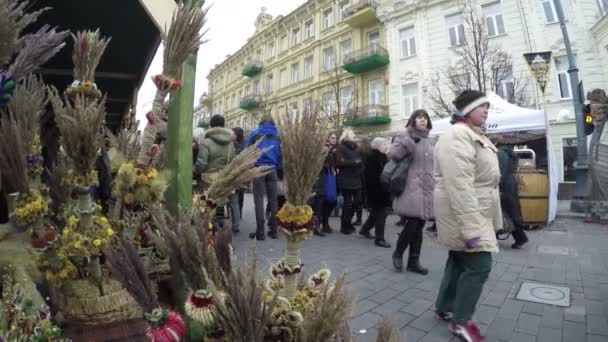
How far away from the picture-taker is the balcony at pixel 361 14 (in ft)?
62.0

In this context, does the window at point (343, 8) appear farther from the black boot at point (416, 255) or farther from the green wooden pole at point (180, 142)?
the green wooden pole at point (180, 142)

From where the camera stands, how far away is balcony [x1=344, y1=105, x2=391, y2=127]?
17656 millimetres

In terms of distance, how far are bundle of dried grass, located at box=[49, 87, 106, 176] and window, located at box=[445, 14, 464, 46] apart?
17726 millimetres

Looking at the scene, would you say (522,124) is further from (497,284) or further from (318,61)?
(318,61)

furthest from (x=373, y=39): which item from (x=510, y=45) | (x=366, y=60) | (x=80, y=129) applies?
(x=80, y=129)

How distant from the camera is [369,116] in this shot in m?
18.4

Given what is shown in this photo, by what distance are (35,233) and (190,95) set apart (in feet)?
2.21

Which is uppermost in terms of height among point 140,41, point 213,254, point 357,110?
point 357,110

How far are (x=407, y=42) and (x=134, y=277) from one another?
19546 millimetres

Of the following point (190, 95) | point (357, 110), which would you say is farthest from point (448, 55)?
point (190, 95)

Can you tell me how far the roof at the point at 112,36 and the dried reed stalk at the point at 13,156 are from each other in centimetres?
145

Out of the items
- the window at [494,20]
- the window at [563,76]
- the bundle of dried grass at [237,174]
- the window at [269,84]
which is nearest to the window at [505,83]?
the window at [563,76]

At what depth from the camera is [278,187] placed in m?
5.19

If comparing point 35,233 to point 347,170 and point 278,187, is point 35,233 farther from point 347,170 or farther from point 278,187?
point 347,170
